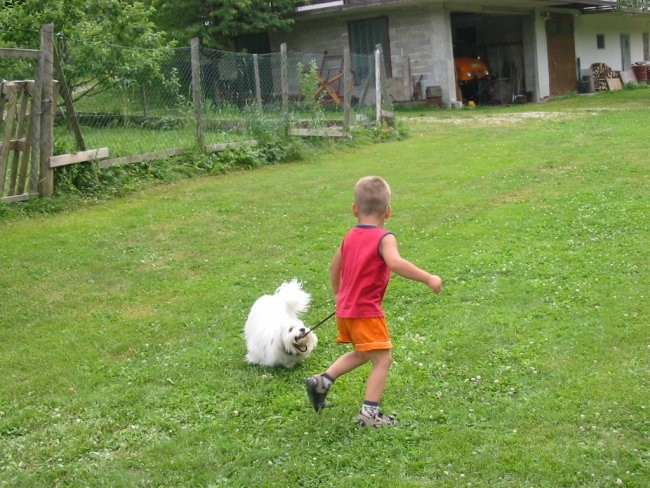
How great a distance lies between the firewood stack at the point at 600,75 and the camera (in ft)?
103

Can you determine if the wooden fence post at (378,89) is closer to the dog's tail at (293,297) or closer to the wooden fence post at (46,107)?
the wooden fence post at (46,107)

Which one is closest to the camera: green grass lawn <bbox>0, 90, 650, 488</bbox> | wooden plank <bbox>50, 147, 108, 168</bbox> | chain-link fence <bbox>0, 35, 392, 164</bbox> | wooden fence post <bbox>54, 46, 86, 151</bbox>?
green grass lawn <bbox>0, 90, 650, 488</bbox>

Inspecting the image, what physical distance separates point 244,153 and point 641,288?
820 cm

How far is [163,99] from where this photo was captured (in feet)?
39.8

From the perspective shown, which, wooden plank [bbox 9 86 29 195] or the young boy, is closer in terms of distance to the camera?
the young boy

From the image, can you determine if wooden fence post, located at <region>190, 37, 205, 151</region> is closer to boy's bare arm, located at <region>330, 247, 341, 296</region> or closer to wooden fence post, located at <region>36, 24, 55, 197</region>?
wooden fence post, located at <region>36, 24, 55, 197</region>

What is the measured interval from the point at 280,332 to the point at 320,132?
10267mm

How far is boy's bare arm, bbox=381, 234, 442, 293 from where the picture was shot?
3.96m

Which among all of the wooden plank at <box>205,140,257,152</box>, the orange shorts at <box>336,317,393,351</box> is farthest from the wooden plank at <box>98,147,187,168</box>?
the orange shorts at <box>336,317,393,351</box>

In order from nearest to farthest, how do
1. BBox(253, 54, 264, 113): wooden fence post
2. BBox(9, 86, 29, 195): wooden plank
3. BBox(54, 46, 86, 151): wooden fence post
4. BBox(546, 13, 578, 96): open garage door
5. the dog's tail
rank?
1. the dog's tail
2. BBox(9, 86, 29, 195): wooden plank
3. BBox(54, 46, 86, 151): wooden fence post
4. BBox(253, 54, 264, 113): wooden fence post
5. BBox(546, 13, 578, 96): open garage door

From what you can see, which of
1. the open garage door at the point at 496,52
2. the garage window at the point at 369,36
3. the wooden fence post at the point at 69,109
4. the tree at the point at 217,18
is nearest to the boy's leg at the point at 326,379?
the wooden fence post at the point at 69,109

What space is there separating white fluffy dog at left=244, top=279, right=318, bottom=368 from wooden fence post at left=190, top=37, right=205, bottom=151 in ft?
24.5

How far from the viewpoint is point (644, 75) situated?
113 feet

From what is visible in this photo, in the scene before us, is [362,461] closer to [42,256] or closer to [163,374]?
[163,374]
